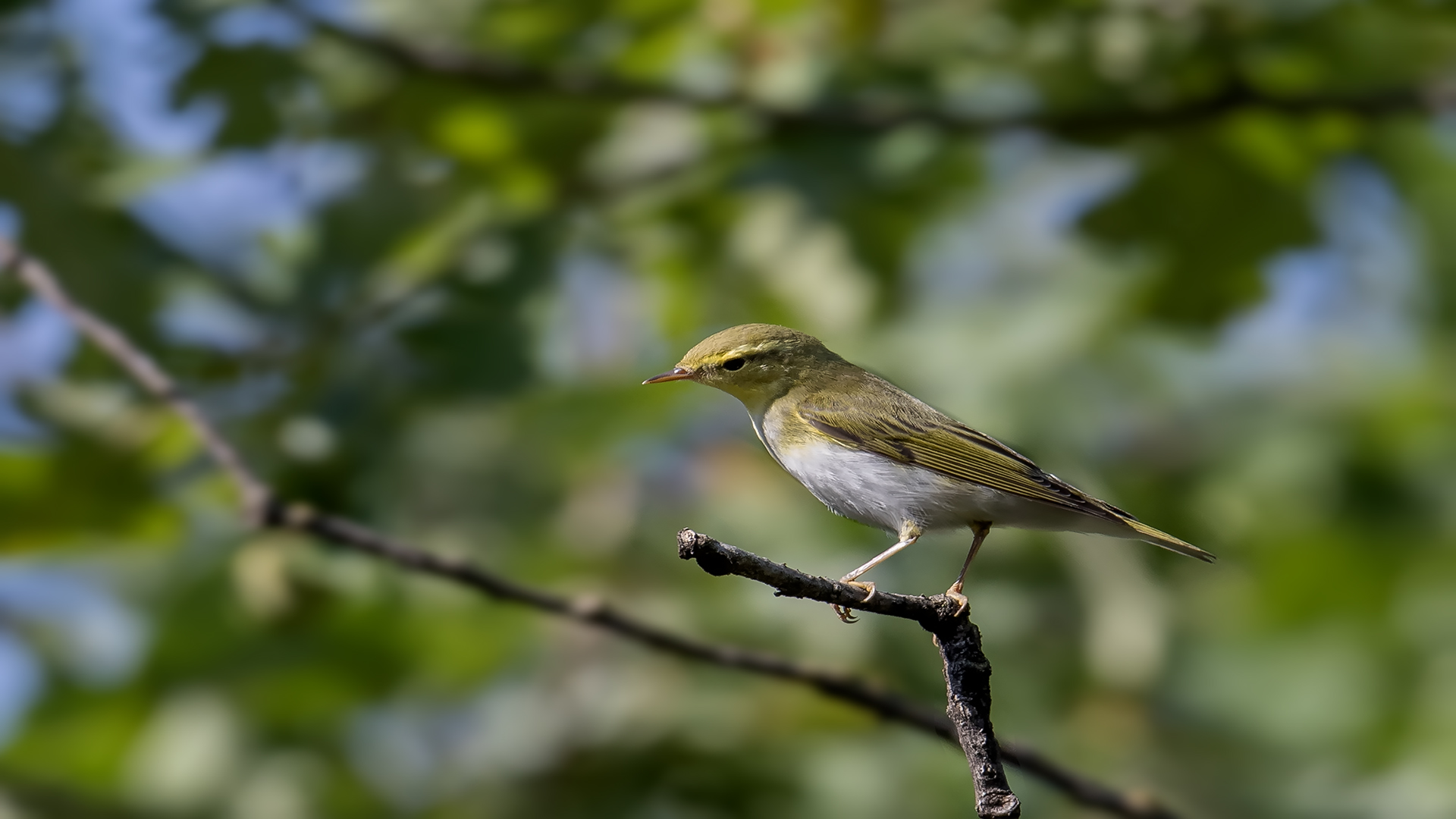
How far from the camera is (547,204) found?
13.3ft

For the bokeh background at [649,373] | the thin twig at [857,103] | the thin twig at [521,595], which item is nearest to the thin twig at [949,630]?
the thin twig at [521,595]

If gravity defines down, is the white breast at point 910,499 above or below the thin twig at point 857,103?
below

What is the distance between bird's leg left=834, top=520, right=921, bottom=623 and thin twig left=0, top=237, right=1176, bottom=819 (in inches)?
12.0

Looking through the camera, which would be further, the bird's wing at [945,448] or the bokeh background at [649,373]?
the bokeh background at [649,373]

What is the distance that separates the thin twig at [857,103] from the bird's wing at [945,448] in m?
1.93

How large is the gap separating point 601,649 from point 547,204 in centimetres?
161

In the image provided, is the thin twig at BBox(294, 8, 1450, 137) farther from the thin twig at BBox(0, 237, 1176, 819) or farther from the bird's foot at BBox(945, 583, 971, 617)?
the bird's foot at BBox(945, 583, 971, 617)

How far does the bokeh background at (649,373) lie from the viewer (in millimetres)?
3666

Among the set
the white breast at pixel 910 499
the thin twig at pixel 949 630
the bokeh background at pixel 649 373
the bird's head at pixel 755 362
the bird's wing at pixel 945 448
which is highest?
the bokeh background at pixel 649 373

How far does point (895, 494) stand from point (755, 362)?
34 centimetres

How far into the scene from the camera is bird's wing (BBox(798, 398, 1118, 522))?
1.60 metres

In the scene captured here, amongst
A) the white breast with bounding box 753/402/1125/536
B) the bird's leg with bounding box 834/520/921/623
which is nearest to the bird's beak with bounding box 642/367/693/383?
the white breast with bounding box 753/402/1125/536

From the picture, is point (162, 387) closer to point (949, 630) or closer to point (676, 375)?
point (676, 375)

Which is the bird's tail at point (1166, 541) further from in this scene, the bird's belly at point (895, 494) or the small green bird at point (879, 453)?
the bird's belly at point (895, 494)
